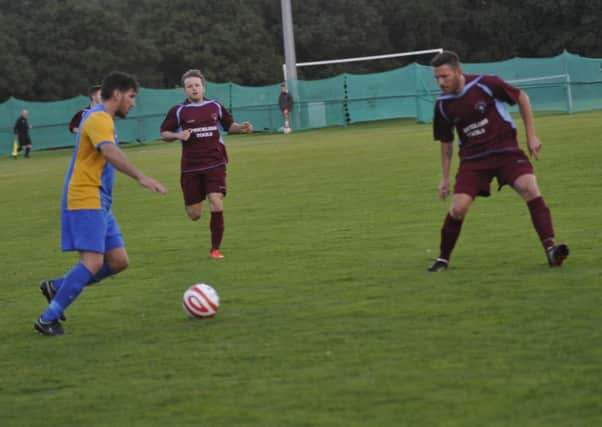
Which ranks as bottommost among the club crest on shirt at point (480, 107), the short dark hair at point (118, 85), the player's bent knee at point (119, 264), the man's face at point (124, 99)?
the player's bent knee at point (119, 264)

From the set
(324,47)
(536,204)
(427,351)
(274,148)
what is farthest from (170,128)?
(324,47)

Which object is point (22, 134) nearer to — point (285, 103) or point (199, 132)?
point (285, 103)

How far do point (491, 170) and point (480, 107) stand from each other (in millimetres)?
522

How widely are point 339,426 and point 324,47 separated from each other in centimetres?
6662

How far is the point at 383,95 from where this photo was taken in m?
45.1

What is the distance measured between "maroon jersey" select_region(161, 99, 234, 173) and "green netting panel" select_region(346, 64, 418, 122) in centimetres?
3166

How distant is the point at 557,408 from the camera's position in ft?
16.9

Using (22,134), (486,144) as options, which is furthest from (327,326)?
(22,134)

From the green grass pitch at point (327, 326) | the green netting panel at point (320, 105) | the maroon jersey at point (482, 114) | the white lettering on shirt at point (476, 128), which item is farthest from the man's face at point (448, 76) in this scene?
the green netting panel at point (320, 105)

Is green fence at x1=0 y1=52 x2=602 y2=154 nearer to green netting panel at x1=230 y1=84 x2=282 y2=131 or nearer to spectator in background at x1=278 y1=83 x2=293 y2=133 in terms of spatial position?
green netting panel at x1=230 y1=84 x2=282 y2=131

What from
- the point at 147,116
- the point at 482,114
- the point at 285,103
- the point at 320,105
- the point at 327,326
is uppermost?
the point at 482,114

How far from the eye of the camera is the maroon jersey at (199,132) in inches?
475

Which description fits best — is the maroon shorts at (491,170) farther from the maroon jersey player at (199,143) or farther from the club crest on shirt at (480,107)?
the maroon jersey player at (199,143)

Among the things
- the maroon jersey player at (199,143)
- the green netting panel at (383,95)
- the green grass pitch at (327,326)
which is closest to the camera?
the green grass pitch at (327,326)
